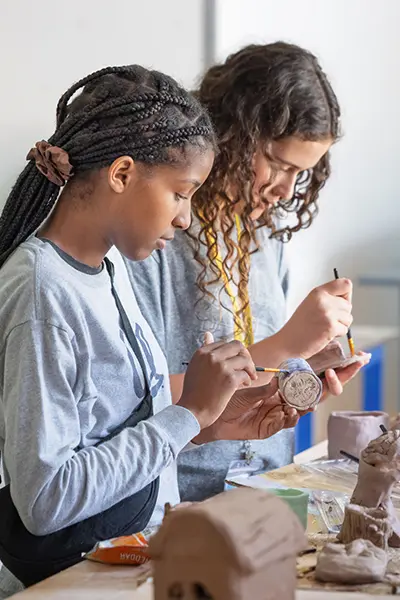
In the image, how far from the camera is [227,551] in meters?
0.78

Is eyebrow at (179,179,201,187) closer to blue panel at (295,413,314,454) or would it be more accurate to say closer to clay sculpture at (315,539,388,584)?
clay sculpture at (315,539,388,584)

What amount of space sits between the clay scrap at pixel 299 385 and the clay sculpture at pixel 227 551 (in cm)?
65

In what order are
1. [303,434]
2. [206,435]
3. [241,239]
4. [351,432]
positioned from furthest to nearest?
[303,434]
[241,239]
[351,432]
[206,435]

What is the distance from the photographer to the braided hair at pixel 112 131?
1.29 m

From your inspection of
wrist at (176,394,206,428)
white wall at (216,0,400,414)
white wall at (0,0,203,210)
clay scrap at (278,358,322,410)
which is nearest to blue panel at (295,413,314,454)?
white wall at (216,0,400,414)

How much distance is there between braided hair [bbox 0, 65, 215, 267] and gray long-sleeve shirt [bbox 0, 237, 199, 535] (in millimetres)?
103

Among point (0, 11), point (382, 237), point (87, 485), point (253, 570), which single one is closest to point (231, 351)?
point (87, 485)

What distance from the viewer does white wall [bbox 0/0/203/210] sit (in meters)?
1.84

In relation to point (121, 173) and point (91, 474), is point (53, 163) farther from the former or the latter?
point (91, 474)

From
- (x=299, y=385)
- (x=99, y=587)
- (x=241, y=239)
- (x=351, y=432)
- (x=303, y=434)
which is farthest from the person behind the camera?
(x=303, y=434)

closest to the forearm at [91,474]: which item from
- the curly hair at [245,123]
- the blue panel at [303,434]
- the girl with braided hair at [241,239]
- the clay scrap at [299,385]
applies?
the clay scrap at [299,385]

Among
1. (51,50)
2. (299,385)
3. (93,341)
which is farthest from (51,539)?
(51,50)

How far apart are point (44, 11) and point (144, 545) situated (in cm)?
124

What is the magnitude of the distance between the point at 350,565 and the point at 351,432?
0.69m
